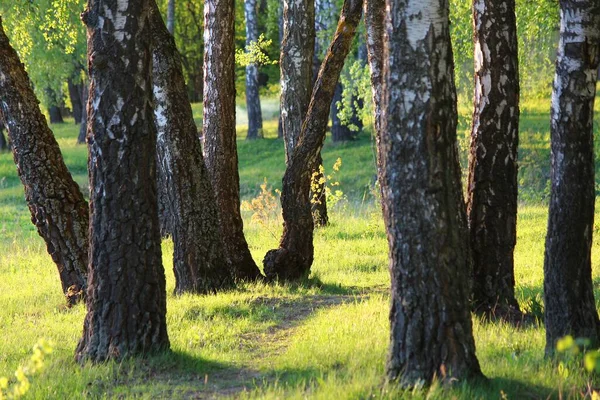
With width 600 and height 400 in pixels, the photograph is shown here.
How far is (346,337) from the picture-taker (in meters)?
7.27

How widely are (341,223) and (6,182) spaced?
1651cm

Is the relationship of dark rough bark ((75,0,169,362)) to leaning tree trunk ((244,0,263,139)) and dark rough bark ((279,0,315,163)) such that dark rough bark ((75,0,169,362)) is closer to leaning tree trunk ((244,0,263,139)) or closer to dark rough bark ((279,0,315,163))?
dark rough bark ((279,0,315,163))

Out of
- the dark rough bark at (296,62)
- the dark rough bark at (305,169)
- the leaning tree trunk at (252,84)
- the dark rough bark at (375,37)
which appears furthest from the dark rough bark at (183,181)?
the leaning tree trunk at (252,84)

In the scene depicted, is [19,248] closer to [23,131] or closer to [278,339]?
[23,131]

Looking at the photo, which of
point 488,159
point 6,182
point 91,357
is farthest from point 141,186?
point 6,182

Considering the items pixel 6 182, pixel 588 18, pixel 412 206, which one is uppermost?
pixel 588 18

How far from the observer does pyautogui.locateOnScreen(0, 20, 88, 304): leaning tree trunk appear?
8969mm

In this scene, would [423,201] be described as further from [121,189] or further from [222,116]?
[222,116]

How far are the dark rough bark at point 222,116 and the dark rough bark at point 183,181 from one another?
76cm

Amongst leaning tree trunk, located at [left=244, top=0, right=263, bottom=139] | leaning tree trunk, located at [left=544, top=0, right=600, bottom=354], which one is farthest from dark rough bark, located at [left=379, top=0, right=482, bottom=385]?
leaning tree trunk, located at [left=244, top=0, right=263, bottom=139]

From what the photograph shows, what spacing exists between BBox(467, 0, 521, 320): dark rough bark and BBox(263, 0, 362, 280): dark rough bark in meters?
2.34

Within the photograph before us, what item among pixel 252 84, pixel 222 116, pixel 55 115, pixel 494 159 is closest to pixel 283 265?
pixel 222 116

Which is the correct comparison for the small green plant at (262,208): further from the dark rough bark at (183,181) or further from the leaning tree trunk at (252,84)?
the leaning tree trunk at (252,84)

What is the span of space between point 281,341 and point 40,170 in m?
3.18
